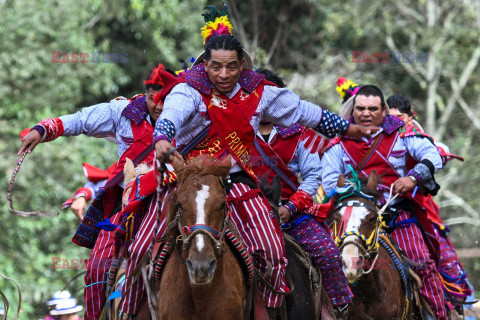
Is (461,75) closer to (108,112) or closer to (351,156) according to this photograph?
(351,156)

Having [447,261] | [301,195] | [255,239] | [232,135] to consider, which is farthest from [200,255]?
[447,261]

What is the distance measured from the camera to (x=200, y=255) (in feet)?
14.8

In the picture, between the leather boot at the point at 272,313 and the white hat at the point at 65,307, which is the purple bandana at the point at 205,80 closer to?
the leather boot at the point at 272,313

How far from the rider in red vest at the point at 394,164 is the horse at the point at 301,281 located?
192cm

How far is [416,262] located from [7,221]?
725 cm

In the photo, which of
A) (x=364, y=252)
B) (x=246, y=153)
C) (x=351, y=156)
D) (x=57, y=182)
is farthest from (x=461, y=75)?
(x=246, y=153)

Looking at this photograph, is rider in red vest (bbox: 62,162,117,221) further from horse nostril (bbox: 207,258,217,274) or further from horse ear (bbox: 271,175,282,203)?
horse nostril (bbox: 207,258,217,274)

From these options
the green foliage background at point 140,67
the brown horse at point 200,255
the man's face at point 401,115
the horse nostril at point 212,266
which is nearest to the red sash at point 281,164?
the brown horse at point 200,255

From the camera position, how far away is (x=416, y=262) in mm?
7984

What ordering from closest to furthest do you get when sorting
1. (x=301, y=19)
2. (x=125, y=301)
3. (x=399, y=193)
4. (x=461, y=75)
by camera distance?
(x=125, y=301) < (x=399, y=193) < (x=301, y=19) < (x=461, y=75)

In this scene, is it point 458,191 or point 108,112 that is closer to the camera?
point 108,112

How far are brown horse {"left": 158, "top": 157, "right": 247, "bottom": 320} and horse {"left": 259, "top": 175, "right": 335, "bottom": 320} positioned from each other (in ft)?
3.59

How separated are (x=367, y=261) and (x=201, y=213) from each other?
9.46 feet

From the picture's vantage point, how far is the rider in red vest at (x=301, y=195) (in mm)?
6570
